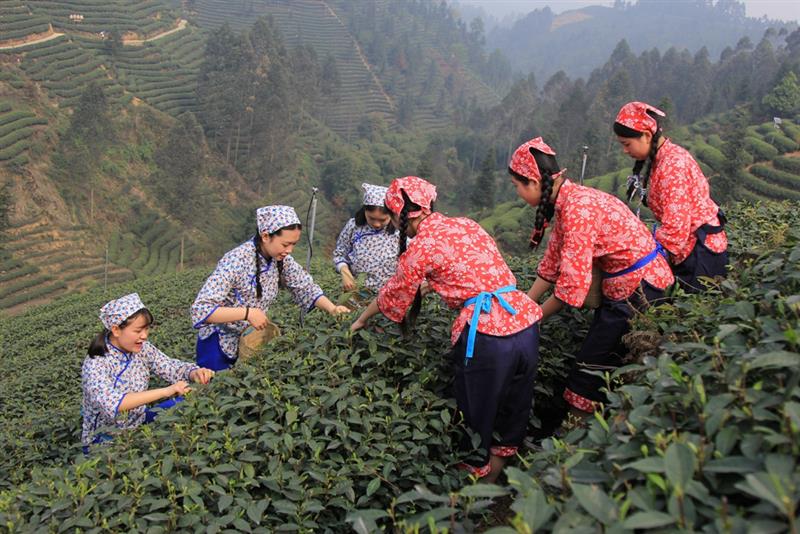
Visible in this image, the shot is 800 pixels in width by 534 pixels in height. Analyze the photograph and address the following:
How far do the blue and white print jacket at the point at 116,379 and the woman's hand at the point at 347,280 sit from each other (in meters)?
1.07

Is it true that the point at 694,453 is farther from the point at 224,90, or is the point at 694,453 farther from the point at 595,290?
the point at 224,90

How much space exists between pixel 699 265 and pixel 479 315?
4.32 feet

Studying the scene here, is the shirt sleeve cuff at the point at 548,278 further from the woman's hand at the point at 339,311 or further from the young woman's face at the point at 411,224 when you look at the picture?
the woman's hand at the point at 339,311

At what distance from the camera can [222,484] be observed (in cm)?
223

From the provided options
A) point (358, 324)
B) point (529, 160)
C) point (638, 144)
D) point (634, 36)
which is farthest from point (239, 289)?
point (634, 36)

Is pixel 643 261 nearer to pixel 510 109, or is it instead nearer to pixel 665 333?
pixel 665 333

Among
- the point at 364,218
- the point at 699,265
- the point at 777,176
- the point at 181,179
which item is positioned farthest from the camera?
the point at 777,176

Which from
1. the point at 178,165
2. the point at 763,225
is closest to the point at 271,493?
the point at 763,225

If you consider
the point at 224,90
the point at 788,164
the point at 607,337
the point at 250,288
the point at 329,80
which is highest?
the point at 607,337

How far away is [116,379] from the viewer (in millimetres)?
3420

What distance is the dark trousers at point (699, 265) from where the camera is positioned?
10.2ft

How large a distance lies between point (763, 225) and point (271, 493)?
11.2ft

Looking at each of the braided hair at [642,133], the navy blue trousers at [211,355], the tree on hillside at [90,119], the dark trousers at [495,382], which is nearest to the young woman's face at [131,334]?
the navy blue trousers at [211,355]

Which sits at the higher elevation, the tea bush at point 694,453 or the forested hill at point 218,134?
the tea bush at point 694,453
